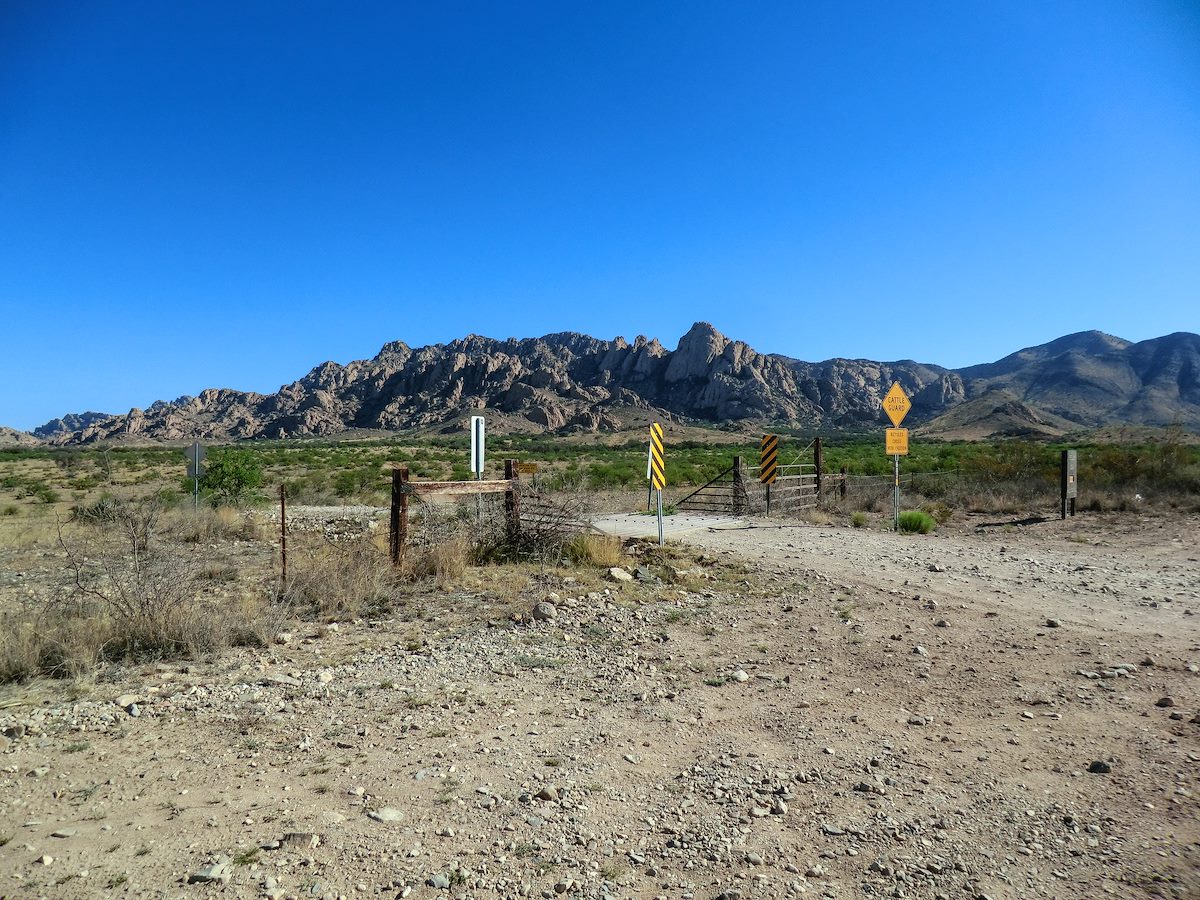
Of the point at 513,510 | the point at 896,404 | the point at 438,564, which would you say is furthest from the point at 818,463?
the point at 438,564

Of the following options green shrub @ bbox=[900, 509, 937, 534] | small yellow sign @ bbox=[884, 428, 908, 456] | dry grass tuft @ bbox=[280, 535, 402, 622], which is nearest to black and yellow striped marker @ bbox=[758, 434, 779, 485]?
small yellow sign @ bbox=[884, 428, 908, 456]

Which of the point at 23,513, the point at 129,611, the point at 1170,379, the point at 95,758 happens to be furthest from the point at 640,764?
the point at 1170,379

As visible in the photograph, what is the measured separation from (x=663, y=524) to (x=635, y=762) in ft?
43.8

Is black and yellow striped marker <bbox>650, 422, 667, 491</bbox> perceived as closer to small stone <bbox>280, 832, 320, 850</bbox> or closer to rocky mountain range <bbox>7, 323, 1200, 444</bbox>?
small stone <bbox>280, 832, 320, 850</bbox>

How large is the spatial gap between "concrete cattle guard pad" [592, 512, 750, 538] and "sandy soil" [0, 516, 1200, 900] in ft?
24.0

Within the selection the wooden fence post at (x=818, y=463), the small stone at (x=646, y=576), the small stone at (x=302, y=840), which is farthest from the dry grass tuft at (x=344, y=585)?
the wooden fence post at (x=818, y=463)

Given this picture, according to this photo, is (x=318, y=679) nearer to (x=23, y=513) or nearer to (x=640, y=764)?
(x=640, y=764)

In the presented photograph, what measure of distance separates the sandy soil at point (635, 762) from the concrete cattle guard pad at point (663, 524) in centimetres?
732

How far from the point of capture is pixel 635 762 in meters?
4.43

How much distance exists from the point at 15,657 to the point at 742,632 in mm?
6700

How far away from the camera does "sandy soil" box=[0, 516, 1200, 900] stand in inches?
128

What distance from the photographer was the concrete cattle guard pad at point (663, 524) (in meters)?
15.6

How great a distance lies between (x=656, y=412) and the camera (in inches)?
5979

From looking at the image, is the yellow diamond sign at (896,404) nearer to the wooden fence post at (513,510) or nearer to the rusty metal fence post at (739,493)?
the rusty metal fence post at (739,493)
